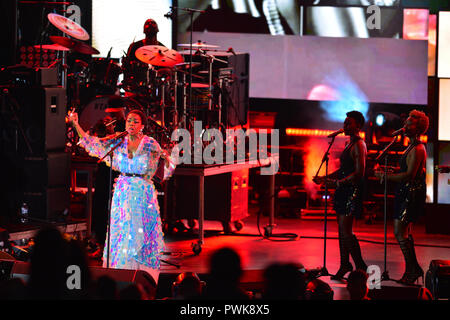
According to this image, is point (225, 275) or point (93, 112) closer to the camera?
point (225, 275)

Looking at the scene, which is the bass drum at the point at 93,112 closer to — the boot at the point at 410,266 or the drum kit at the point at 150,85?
the drum kit at the point at 150,85

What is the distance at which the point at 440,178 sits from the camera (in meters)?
10.9

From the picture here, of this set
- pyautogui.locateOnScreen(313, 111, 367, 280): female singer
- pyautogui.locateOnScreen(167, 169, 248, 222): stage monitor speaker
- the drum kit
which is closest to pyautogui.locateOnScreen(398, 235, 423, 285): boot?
pyautogui.locateOnScreen(313, 111, 367, 280): female singer

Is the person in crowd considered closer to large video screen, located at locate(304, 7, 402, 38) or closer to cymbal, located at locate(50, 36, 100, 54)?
cymbal, located at locate(50, 36, 100, 54)

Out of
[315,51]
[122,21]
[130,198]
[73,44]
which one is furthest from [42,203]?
[315,51]

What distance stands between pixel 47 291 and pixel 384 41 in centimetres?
1120

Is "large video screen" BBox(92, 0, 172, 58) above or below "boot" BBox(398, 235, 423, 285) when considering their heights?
above

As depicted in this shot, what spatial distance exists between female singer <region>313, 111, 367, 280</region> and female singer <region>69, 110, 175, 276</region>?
1.86m

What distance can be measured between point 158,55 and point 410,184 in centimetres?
407

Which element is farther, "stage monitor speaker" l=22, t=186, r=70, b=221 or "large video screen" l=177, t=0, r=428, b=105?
"large video screen" l=177, t=0, r=428, b=105

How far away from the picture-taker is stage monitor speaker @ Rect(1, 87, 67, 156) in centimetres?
773

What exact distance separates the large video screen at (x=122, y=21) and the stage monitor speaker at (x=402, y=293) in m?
8.87

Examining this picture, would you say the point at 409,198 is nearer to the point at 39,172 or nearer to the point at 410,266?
the point at 410,266

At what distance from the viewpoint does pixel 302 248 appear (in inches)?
364
